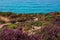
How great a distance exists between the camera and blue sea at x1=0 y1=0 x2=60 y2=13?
556 inches

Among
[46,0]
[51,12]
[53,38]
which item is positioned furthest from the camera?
[46,0]

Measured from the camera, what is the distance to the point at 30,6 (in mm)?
14234

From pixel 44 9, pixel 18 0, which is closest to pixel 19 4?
pixel 18 0

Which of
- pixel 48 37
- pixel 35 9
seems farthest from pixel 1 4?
pixel 48 37

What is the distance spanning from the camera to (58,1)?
14188 mm

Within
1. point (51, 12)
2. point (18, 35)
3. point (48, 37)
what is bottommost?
point (51, 12)

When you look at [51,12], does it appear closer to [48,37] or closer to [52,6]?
[52,6]

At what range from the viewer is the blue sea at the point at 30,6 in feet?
46.3

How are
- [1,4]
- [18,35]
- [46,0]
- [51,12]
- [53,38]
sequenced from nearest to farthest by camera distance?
[18,35], [53,38], [51,12], [1,4], [46,0]

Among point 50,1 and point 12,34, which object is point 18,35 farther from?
point 50,1

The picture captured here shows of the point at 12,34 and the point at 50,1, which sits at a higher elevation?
the point at 12,34

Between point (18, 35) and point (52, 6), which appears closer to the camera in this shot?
point (18, 35)

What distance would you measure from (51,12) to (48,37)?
8.75m

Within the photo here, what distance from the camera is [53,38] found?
16.1 ft
